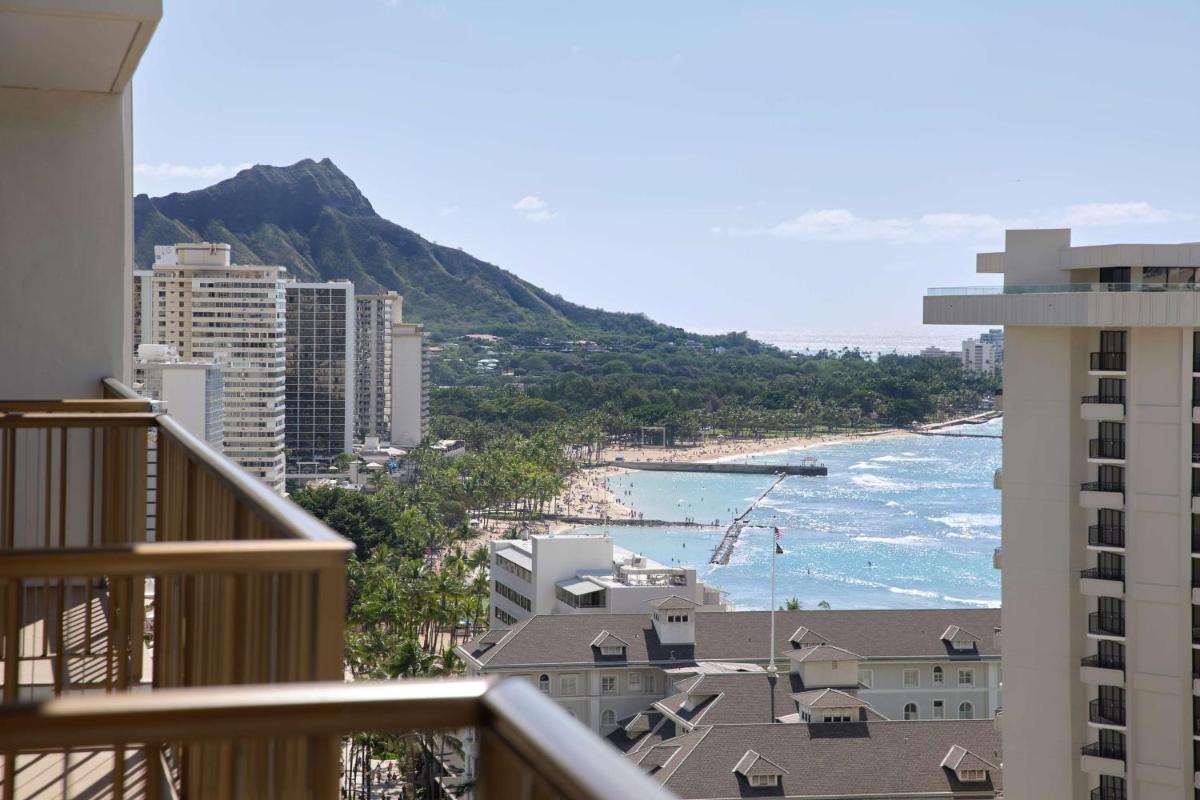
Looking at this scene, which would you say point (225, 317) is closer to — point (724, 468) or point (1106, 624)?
point (724, 468)

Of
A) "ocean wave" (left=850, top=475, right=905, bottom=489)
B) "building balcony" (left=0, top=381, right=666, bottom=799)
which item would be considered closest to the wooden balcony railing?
"building balcony" (left=0, top=381, right=666, bottom=799)

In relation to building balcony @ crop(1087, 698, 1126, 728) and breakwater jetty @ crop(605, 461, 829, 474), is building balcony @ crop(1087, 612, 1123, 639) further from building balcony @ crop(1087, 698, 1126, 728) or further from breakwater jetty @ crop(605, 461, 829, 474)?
breakwater jetty @ crop(605, 461, 829, 474)

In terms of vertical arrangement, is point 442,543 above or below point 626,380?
below

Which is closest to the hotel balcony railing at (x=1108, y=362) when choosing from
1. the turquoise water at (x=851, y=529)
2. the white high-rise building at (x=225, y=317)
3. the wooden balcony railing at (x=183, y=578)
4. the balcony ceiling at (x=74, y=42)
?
the balcony ceiling at (x=74, y=42)

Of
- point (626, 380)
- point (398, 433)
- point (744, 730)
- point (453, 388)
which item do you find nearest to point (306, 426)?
point (398, 433)

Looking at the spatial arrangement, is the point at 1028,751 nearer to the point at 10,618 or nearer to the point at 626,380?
Result: the point at 10,618

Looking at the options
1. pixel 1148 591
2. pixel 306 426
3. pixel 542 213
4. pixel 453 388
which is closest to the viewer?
pixel 1148 591

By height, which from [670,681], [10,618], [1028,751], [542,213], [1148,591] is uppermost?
[542,213]
